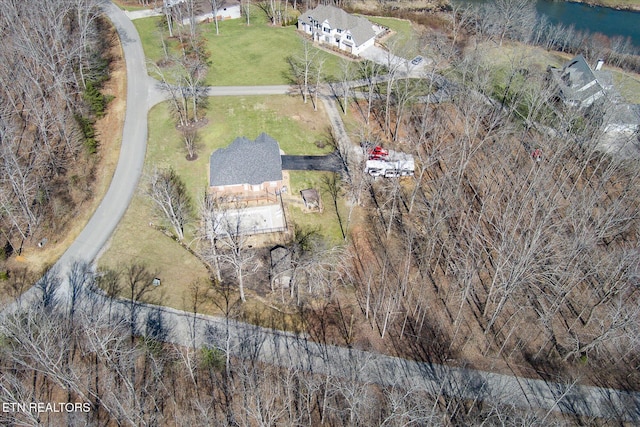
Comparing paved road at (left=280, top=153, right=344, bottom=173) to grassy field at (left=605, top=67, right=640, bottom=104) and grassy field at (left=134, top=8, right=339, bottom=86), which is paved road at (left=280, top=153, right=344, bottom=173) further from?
grassy field at (left=605, top=67, right=640, bottom=104)

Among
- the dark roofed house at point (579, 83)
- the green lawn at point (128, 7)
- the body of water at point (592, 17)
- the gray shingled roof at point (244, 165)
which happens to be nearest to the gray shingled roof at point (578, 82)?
the dark roofed house at point (579, 83)

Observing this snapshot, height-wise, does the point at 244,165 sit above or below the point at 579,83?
below

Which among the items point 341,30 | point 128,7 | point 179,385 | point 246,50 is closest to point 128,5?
point 128,7

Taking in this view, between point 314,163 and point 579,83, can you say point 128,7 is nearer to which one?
point 314,163

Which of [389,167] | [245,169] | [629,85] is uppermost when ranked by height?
[629,85]

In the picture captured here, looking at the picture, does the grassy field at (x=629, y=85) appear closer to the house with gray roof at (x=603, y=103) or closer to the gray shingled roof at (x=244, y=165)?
the house with gray roof at (x=603, y=103)

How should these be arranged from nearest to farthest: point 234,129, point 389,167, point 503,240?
point 503,240 → point 389,167 → point 234,129

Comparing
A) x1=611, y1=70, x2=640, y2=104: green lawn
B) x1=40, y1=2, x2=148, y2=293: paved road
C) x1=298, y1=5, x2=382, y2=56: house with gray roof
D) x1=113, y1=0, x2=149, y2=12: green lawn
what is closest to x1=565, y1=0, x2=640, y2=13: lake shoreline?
x1=611, y1=70, x2=640, y2=104: green lawn

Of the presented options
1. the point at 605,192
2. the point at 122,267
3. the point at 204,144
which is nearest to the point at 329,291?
the point at 122,267
